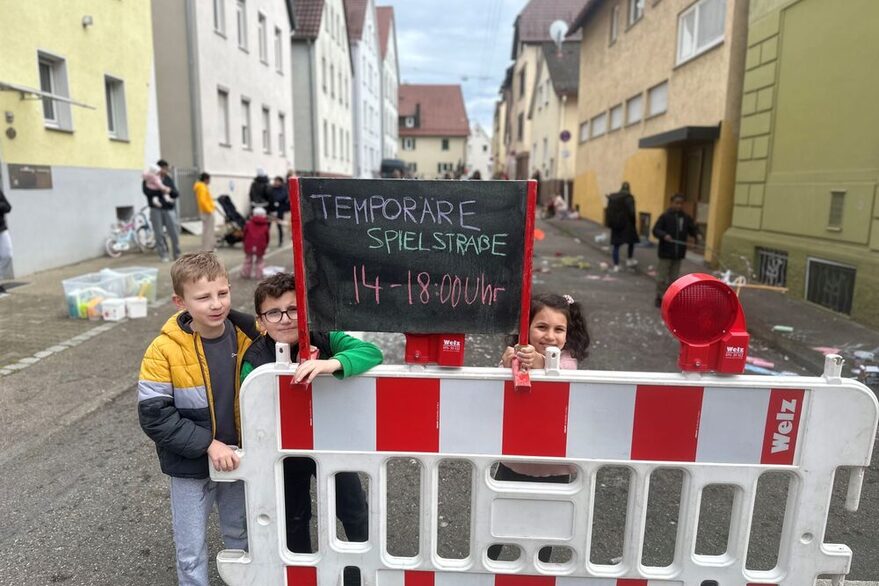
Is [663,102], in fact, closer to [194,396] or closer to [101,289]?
[101,289]

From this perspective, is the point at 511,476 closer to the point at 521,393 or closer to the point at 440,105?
the point at 521,393

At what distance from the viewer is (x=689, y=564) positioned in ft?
7.23

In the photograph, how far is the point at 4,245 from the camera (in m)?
9.32

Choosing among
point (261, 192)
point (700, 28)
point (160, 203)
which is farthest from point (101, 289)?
point (700, 28)

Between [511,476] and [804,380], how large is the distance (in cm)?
116

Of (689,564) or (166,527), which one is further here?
(166,527)

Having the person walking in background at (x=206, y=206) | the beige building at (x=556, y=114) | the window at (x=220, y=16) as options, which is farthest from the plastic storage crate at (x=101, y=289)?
the beige building at (x=556, y=114)

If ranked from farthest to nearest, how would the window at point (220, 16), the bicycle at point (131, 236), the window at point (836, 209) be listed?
the window at point (220, 16) → the bicycle at point (131, 236) → the window at point (836, 209)

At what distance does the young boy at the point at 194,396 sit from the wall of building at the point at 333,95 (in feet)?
104

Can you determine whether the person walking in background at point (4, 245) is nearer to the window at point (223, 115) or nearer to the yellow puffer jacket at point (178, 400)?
the yellow puffer jacket at point (178, 400)

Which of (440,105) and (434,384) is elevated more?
(440,105)

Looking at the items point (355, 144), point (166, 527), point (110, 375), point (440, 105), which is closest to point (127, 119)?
point (110, 375)

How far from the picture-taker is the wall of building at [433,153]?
270 ft

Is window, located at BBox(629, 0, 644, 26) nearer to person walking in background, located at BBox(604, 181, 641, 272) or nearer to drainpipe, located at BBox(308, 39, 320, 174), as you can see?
person walking in background, located at BBox(604, 181, 641, 272)
